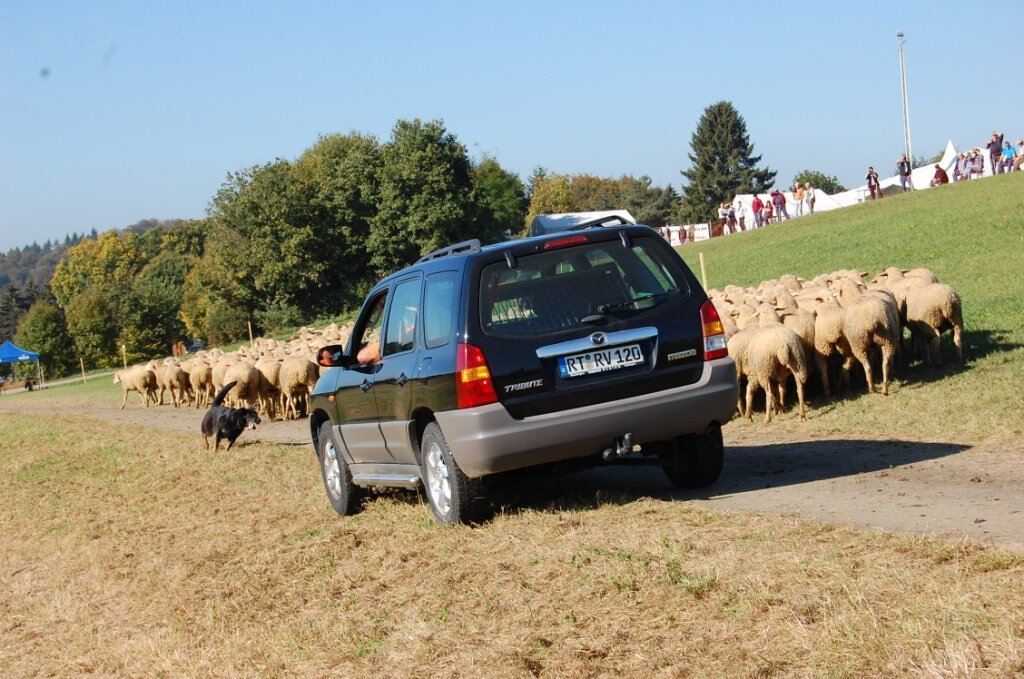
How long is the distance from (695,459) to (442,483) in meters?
2.03

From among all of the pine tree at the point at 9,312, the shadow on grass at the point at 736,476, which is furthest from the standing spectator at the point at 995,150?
the pine tree at the point at 9,312

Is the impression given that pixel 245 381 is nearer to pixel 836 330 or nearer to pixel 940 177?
pixel 836 330

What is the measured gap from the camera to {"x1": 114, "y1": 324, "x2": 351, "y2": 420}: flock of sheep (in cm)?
2316

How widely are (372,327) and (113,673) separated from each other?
4753 mm

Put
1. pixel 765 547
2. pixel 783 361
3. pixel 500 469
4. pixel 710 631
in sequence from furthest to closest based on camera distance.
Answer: pixel 783 361 < pixel 500 469 < pixel 765 547 < pixel 710 631

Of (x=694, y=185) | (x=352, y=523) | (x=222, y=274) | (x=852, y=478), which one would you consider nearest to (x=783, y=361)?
(x=852, y=478)

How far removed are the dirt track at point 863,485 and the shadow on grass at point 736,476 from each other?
0.01m

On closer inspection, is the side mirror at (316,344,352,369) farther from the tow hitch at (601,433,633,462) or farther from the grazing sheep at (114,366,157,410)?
the grazing sheep at (114,366,157,410)

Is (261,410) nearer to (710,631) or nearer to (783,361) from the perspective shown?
(783,361)

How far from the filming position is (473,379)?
7.80 m

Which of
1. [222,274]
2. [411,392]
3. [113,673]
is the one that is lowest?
[113,673]

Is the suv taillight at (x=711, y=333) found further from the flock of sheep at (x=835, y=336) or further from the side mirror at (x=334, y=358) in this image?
the flock of sheep at (x=835, y=336)

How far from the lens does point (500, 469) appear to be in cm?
788

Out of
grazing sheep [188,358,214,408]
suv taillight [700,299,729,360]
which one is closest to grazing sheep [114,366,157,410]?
grazing sheep [188,358,214,408]
